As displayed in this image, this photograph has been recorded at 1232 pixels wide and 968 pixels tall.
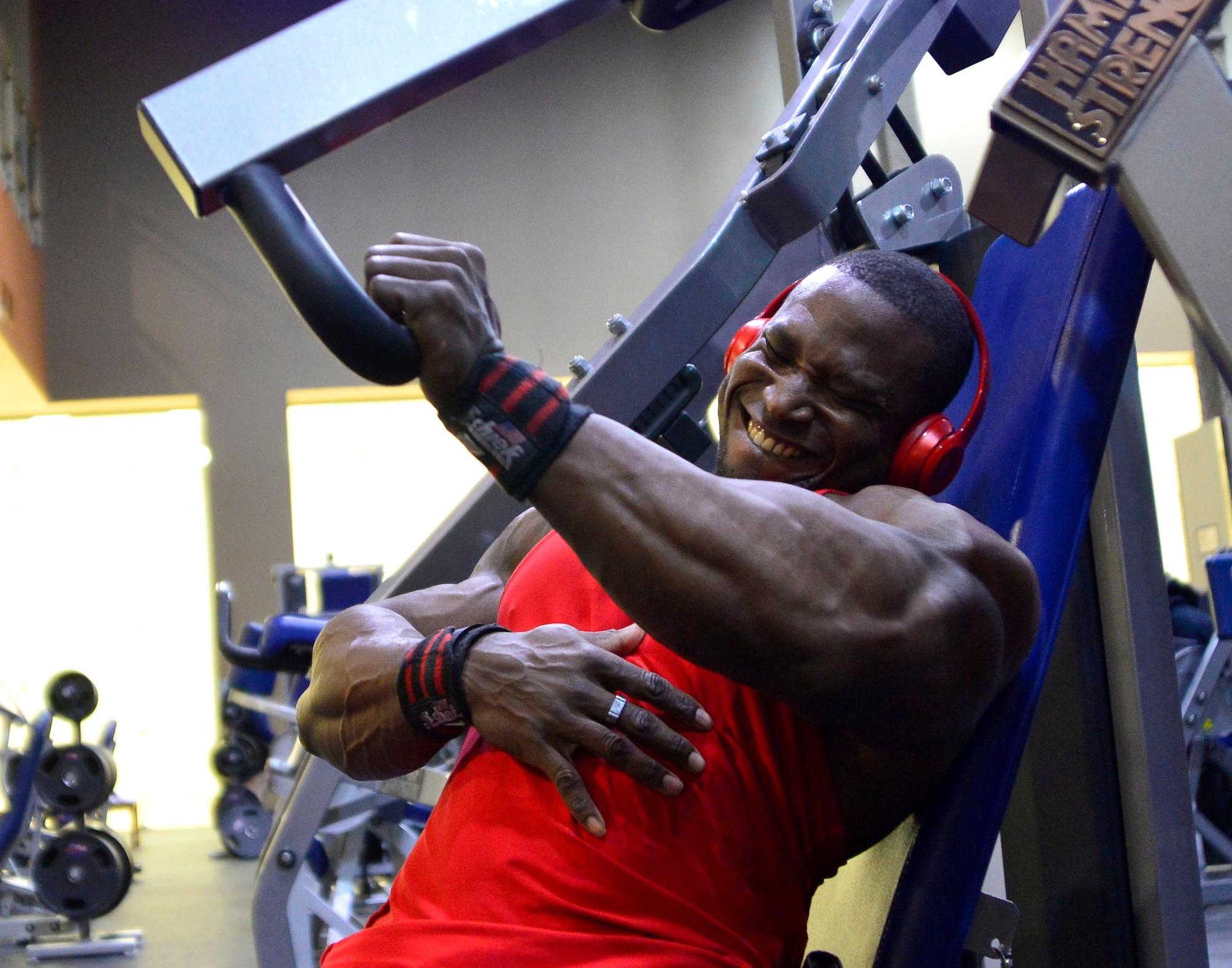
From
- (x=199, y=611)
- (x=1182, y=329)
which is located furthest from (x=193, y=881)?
(x=1182, y=329)

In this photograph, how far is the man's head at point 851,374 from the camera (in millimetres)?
1128

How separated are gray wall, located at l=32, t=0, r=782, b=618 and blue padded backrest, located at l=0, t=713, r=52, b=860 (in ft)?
14.4

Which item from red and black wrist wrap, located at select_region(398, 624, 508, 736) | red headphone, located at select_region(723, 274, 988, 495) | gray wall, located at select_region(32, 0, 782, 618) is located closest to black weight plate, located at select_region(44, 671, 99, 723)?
gray wall, located at select_region(32, 0, 782, 618)

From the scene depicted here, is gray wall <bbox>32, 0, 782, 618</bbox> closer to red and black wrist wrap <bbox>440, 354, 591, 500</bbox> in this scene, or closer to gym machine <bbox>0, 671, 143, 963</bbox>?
gym machine <bbox>0, 671, 143, 963</bbox>

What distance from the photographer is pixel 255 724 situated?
6746mm

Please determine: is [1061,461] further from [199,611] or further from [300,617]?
[199,611]

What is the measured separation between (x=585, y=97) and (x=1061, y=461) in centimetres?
887

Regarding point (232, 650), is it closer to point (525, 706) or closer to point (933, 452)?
point (525, 706)

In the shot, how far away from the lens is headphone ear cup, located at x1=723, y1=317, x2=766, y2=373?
1.24 metres

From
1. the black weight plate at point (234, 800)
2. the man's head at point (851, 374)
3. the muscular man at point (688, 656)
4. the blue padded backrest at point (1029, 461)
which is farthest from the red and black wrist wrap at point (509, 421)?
the black weight plate at point (234, 800)

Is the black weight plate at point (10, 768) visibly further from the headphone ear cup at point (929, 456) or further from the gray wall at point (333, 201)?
the headphone ear cup at point (929, 456)

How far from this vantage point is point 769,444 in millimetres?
1158

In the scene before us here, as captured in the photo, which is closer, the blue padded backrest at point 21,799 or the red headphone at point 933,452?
the red headphone at point 933,452

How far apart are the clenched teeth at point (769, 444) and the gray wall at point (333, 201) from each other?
25.7 feet
